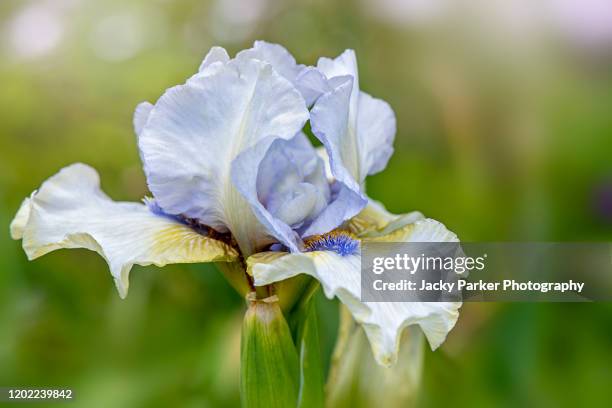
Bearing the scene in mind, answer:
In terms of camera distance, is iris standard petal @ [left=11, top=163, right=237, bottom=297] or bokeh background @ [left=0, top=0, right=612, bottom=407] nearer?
iris standard petal @ [left=11, top=163, right=237, bottom=297]

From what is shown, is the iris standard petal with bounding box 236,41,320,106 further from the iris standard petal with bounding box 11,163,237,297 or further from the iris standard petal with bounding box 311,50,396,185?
the iris standard petal with bounding box 11,163,237,297

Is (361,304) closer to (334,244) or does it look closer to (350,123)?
(334,244)

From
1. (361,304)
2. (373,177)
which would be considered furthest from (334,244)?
(373,177)

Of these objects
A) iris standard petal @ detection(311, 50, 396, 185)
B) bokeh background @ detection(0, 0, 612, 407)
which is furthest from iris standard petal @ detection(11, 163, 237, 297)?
bokeh background @ detection(0, 0, 612, 407)

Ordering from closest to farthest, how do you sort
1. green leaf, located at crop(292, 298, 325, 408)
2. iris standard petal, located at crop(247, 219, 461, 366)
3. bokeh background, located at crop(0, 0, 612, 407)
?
iris standard petal, located at crop(247, 219, 461, 366), green leaf, located at crop(292, 298, 325, 408), bokeh background, located at crop(0, 0, 612, 407)

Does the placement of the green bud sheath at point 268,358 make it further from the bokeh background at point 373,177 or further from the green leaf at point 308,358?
the bokeh background at point 373,177

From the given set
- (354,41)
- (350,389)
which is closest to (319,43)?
(354,41)

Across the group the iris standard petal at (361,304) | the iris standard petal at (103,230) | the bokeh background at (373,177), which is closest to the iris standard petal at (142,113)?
the iris standard petal at (103,230)
